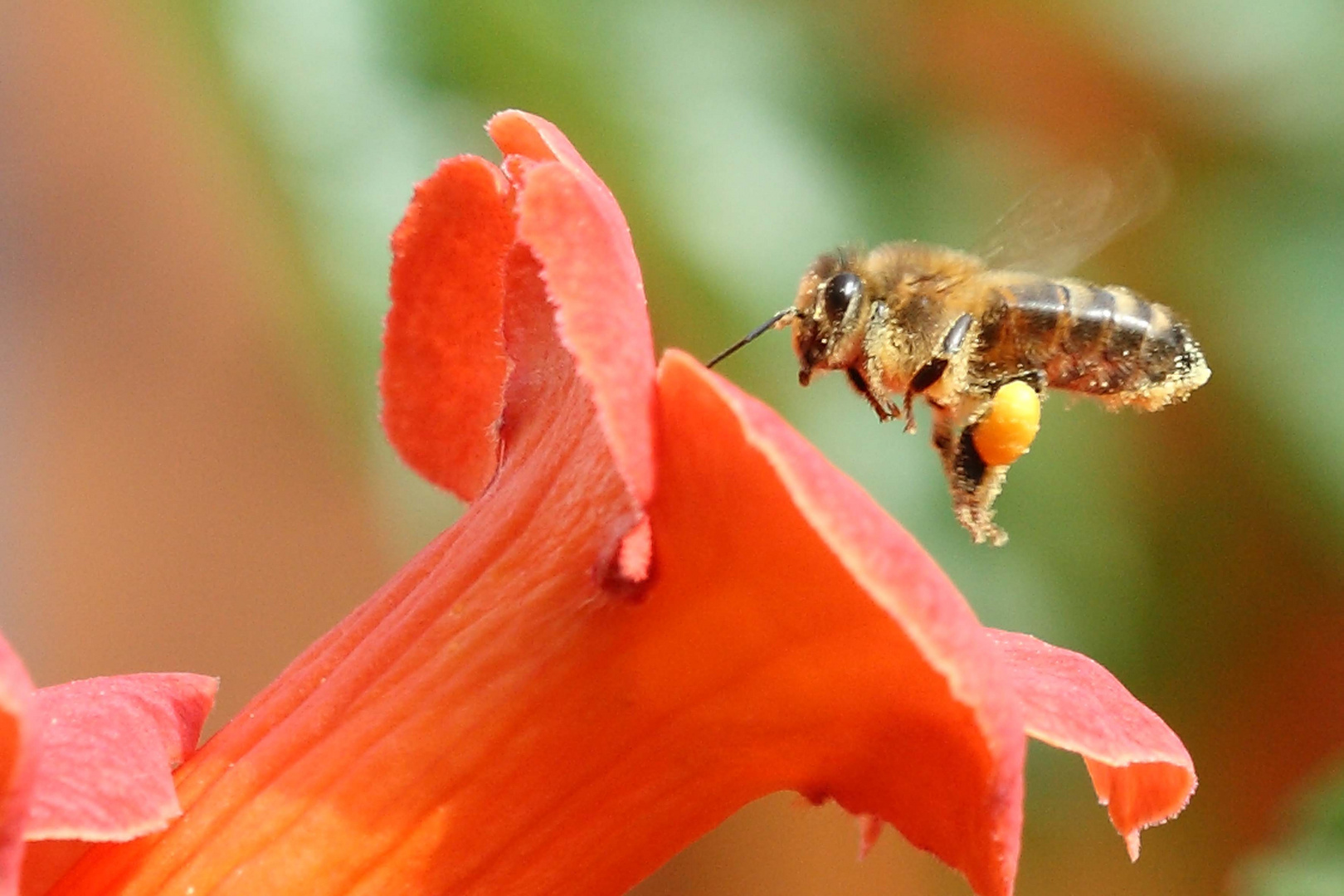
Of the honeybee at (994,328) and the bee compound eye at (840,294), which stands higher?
the bee compound eye at (840,294)

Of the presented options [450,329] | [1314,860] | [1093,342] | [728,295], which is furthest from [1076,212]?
[728,295]

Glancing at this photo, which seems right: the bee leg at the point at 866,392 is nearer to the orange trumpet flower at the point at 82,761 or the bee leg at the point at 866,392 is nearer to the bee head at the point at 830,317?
the bee head at the point at 830,317

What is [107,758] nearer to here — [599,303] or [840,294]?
[599,303]

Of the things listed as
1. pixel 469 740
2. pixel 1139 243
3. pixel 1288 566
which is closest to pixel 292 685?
pixel 469 740

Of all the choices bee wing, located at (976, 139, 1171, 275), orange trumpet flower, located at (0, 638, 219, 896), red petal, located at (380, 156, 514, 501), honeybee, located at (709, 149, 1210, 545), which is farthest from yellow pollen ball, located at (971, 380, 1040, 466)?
orange trumpet flower, located at (0, 638, 219, 896)

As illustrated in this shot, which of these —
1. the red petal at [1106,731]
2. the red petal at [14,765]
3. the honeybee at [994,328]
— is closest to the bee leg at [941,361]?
the honeybee at [994,328]

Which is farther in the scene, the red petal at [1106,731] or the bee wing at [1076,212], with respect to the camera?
the bee wing at [1076,212]

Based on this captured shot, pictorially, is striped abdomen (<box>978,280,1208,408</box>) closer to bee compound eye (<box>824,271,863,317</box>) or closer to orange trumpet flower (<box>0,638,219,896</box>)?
bee compound eye (<box>824,271,863,317</box>)
